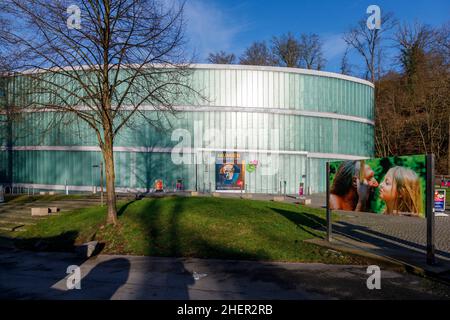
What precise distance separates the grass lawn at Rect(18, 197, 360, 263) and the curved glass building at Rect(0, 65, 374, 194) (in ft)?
53.5

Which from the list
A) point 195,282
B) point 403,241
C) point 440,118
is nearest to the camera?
point 195,282

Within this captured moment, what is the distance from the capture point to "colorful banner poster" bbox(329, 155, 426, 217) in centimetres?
848

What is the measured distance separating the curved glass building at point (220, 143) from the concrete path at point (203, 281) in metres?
22.3

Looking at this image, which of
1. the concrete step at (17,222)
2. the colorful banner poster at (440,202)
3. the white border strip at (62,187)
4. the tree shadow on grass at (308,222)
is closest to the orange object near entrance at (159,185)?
the white border strip at (62,187)

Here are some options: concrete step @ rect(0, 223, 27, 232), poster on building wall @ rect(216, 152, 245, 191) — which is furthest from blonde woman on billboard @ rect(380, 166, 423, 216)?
poster on building wall @ rect(216, 152, 245, 191)

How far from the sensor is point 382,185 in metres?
9.42

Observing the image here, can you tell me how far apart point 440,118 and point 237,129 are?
2285 cm

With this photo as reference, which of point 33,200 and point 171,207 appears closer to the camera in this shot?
point 171,207

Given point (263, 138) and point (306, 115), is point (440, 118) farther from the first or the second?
point (263, 138)

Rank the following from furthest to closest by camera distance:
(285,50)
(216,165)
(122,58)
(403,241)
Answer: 1. (285,50)
2. (216,165)
3. (122,58)
4. (403,241)

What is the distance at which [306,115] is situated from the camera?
33.7 meters

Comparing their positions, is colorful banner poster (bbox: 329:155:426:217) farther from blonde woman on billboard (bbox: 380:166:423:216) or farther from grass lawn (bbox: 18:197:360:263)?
grass lawn (bbox: 18:197:360:263)

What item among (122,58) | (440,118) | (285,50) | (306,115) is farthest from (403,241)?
(285,50)

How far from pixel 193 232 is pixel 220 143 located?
68.7 ft
